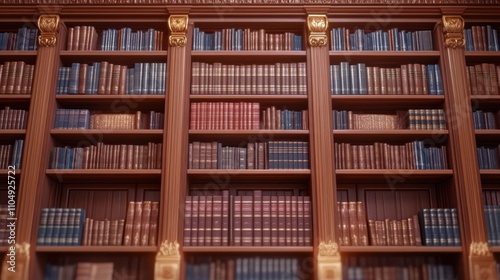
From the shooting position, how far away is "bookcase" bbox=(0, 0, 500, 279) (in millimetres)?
3627

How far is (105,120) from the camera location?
13.3ft

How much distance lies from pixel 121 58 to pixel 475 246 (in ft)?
9.47

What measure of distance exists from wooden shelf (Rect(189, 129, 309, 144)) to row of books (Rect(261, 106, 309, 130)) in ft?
0.23

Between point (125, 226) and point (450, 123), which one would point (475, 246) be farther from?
point (125, 226)

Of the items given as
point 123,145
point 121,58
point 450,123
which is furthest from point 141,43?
point 450,123

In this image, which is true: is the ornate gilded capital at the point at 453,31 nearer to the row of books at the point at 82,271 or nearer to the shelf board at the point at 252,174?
the shelf board at the point at 252,174

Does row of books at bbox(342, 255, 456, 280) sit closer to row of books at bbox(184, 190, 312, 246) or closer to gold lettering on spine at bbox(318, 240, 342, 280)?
gold lettering on spine at bbox(318, 240, 342, 280)

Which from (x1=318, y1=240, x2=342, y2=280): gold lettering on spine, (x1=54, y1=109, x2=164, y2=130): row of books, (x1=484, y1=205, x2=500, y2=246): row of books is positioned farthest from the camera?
(x1=54, y1=109, x2=164, y2=130): row of books

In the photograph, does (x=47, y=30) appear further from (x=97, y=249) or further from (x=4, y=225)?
(x=97, y=249)

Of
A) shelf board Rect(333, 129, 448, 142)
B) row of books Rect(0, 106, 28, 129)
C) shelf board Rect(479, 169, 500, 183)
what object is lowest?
shelf board Rect(479, 169, 500, 183)

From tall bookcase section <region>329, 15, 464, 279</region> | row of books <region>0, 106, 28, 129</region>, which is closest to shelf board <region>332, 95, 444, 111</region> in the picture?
tall bookcase section <region>329, 15, 464, 279</region>

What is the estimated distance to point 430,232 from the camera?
143 inches

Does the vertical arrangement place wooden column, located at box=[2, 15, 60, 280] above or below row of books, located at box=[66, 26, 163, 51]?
below

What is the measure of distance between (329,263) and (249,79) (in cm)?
148
